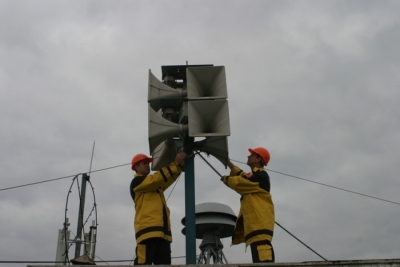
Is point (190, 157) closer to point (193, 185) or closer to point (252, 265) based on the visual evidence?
point (193, 185)

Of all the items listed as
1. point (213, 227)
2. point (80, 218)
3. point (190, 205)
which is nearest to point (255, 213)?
point (190, 205)

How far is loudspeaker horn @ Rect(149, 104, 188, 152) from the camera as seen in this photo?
5.23 meters

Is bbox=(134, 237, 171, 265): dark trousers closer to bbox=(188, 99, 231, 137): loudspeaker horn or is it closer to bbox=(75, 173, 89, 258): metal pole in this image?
bbox=(188, 99, 231, 137): loudspeaker horn

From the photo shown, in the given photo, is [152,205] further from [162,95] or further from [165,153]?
[162,95]

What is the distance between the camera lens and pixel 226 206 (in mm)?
7973

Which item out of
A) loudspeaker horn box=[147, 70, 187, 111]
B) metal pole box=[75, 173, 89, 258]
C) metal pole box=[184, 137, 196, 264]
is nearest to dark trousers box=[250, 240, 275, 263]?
metal pole box=[184, 137, 196, 264]

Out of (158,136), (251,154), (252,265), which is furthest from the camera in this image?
(251,154)

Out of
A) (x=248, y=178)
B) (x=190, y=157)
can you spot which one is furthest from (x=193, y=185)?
(x=248, y=178)

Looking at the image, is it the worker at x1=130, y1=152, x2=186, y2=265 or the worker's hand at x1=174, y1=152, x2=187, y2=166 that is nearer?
the worker at x1=130, y1=152, x2=186, y2=265

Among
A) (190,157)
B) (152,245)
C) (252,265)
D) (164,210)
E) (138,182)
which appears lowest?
(252,265)

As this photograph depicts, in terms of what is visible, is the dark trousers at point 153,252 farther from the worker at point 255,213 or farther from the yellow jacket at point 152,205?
the worker at point 255,213

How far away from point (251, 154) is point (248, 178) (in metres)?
0.56

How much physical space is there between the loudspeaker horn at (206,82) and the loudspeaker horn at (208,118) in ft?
0.57

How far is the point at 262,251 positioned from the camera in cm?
469
